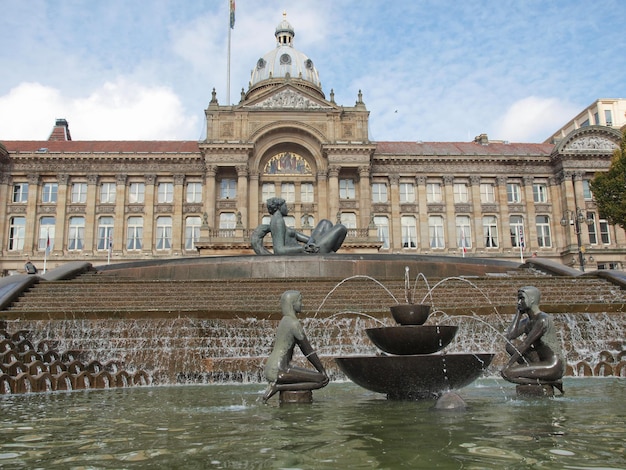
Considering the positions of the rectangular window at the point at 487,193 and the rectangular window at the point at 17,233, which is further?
the rectangular window at the point at 487,193

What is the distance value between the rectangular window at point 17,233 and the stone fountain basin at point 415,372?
5106 centimetres

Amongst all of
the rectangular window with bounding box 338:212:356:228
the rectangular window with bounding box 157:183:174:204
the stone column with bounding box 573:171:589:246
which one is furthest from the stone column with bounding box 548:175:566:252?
the rectangular window with bounding box 157:183:174:204

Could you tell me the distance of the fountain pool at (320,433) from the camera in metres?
4.03

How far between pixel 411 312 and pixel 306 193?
44748 millimetres

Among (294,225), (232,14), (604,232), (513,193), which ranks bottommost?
(604,232)

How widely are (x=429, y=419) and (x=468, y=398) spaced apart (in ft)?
6.66

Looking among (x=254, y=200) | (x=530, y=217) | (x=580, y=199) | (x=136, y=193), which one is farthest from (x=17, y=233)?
(x=580, y=199)

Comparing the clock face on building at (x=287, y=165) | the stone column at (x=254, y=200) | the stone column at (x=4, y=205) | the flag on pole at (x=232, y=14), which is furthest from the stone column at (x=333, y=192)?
the stone column at (x=4, y=205)

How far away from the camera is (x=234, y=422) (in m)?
5.74

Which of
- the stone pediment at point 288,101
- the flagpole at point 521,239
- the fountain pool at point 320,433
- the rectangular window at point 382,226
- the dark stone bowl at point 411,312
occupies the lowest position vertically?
the fountain pool at point 320,433

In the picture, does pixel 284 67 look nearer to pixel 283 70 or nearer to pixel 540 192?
pixel 283 70

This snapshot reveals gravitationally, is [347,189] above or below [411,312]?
above

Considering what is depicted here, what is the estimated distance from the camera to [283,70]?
6856 centimetres

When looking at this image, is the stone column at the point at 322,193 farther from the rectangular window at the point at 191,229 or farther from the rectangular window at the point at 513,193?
the rectangular window at the point at 513,193
